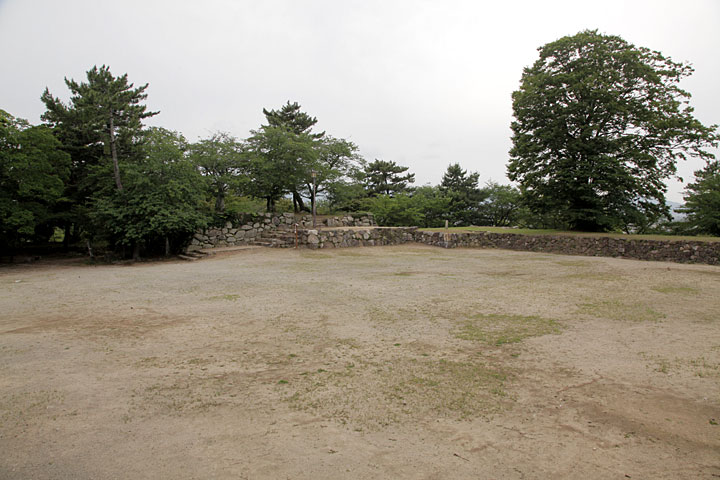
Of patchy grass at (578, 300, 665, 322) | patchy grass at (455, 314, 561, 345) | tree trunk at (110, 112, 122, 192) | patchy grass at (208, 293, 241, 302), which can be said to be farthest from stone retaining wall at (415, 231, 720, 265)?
tree trunk at (110, 112, 122, 192)

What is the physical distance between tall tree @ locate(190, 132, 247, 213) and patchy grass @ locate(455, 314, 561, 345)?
15.3 meters

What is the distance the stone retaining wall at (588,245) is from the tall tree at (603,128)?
209cm

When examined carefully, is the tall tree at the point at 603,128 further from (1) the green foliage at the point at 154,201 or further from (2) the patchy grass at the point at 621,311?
(1) the green foliage at the point at 154,201

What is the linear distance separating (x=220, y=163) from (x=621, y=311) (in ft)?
57.4

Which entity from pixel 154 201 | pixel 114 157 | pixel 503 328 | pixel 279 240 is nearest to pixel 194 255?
pixel 154 201

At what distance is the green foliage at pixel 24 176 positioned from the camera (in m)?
13.3

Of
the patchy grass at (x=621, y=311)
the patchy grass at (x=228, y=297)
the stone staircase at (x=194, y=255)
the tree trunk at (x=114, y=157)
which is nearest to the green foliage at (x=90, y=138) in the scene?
the tree trunk at (x=114, y=157)

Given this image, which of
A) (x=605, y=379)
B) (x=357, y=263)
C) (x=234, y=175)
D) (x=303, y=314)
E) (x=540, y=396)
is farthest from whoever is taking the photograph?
(x=234, y=175)

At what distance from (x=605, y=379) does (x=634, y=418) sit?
707 mm

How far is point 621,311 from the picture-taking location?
5648 millimetres

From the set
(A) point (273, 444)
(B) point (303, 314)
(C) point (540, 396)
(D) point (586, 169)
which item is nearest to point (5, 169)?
(B) point (303, 314)

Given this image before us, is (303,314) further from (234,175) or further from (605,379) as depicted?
(234,175)

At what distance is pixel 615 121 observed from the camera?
16312mm

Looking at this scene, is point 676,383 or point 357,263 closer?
point 676,383
